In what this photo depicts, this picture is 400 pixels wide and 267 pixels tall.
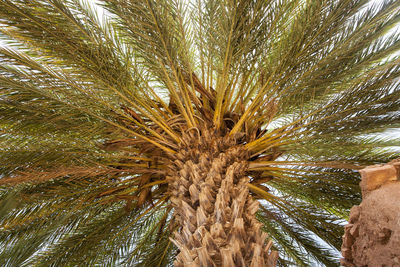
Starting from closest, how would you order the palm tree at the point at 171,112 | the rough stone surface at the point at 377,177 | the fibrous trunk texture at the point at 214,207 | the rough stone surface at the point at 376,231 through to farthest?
the rough stone surface at the point at 376,231 < the rough stone surface at the point at 377,177 < the fibrous trunk texture at the point at 214,207 < the palm tree at the point at 171,112

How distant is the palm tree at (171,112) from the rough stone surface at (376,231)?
1.01 m

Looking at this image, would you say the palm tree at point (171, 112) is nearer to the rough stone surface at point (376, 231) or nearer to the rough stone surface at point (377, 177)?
the rough stone surface at point (376, 231)

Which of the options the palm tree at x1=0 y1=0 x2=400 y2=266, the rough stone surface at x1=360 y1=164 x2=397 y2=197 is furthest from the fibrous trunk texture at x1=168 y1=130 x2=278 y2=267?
the rough stone surface at x1=360 y1=164 x2=397 y2=197

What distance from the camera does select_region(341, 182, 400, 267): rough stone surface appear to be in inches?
60.7

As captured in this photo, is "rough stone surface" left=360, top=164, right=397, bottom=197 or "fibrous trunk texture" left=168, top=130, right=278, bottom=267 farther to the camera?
"fibrous trunk texture" left=168, top=130, right=278, bottom=267

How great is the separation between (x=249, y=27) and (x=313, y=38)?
2.34 ft

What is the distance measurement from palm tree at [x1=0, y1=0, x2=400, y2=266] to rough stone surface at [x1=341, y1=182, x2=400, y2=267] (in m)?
1.01

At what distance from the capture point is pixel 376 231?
64.9 inches

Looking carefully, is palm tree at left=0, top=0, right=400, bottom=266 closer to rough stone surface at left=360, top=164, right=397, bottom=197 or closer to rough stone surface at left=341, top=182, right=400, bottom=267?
rough stone surface at left=341, top=182, right=400, bottom=267

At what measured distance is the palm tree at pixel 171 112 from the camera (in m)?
3.21

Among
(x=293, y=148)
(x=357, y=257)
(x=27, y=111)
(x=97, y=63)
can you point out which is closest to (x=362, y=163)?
(x=293, y=148)

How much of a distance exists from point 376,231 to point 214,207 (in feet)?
4.63

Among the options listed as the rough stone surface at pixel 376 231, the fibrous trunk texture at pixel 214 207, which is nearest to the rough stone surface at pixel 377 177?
the rough stone surface at pixel 376 231

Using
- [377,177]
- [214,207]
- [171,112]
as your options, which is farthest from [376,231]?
[171,112]
